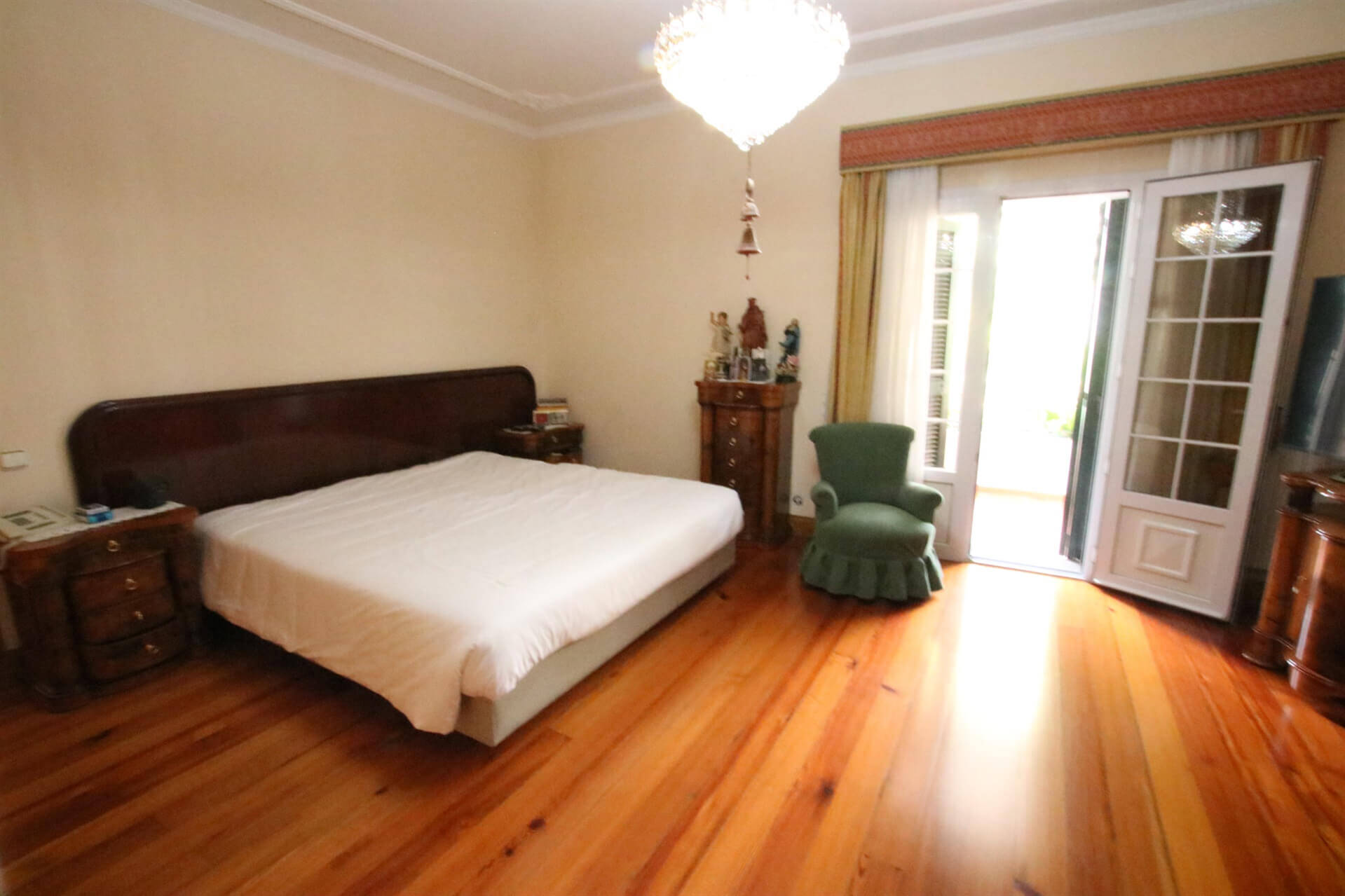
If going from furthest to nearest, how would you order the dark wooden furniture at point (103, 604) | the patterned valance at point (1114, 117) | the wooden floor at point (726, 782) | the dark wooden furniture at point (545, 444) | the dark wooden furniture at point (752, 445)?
the dark wooden furniture at point (545, 444)
the dark wooden furniture at point (752, 445)
the patterned valance at point (1114, 117)
the dark wooden furniture at point (103, 604)
the wooden floor at point (726, 782)

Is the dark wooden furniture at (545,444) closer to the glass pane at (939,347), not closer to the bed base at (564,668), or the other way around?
the bed base at (564,668)

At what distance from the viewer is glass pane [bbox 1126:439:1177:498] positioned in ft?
10.3

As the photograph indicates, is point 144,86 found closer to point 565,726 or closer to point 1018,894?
point 565,726

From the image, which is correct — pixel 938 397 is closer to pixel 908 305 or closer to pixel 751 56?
pixel 908 305

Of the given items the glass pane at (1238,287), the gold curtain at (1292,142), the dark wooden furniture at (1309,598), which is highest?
the gold curtain at (1292,142)

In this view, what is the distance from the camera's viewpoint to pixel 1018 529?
4359 mm

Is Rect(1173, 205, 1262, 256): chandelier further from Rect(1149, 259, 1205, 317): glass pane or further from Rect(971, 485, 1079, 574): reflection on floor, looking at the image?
Rect(971, 485, 1079, 574): reflection on floor

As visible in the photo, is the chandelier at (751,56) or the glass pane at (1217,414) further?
the glass pane at (1217,414)

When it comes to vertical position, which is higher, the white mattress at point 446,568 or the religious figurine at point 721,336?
the religious figurine at point 721,336

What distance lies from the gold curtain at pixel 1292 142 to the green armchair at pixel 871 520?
77.3 inches

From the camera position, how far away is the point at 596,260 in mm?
4723

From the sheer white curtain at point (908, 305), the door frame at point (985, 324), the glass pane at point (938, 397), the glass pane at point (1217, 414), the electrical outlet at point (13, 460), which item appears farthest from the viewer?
the glass pane at point (938, 397)

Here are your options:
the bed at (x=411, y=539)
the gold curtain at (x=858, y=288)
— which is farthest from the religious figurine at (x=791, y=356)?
the bed at (x=411, y=539)

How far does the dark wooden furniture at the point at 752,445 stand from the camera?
12.5 ft
